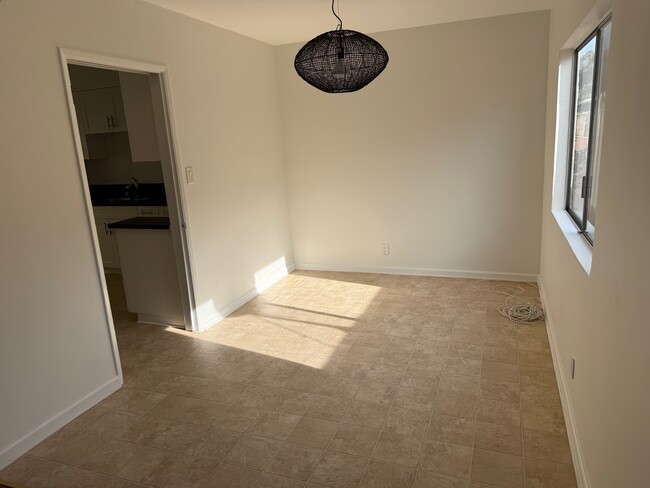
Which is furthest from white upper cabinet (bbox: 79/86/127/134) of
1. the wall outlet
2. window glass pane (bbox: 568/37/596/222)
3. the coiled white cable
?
window glass pane (bbox: 568/37/596/222)

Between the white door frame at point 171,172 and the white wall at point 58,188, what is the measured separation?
42 millimetres

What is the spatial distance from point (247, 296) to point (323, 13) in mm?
2516

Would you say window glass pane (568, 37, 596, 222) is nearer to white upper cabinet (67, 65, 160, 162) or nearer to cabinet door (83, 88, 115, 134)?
white upper cabinet (67, 65, 160, 162)

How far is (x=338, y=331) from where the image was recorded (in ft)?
12.1

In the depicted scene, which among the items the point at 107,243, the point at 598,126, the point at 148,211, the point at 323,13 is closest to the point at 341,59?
the point at 323,13

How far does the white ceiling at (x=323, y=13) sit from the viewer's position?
3.30 m

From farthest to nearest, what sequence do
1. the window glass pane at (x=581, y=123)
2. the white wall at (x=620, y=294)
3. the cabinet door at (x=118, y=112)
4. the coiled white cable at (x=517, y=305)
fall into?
the cabinet door at (x=118, y=112)
the coiled white cable at (x=517, y=305)
the window glass pane at (x=581, y=123)
the white wall at (x=620, y=294)

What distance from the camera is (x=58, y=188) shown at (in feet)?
8.40

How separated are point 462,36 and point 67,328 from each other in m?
3.86

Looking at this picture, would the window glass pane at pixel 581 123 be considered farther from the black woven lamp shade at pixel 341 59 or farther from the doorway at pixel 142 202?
the doorway at pixel 142 202

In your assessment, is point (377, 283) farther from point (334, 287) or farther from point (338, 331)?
point (338, 331)

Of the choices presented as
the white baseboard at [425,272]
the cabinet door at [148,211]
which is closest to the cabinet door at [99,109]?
the cabinet door at [148,211]

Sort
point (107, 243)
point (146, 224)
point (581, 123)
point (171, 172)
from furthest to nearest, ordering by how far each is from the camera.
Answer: point (107, 243) → point (146, 224) → point (171, 172) → point (581, 123)

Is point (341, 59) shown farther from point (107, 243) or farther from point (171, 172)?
point (107, 243)
